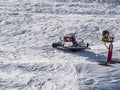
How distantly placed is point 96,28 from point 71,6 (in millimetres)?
5351

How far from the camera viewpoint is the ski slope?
12750 millimetres

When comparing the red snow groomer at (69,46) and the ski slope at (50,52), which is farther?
the red snow groomer at (69,46)

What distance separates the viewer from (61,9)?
81.7 ft

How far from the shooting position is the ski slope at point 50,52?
12.8 metres

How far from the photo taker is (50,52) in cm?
1675

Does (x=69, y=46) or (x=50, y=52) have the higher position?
(x=69, y=46)

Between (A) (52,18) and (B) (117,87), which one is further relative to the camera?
(A) (52,18)

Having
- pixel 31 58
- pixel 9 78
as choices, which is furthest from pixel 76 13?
pixel 9 78

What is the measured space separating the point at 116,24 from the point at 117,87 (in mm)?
9981

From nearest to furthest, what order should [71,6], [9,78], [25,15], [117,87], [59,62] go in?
[117,87] < [9,78] < [59,62] < [25,15] < [71,6]

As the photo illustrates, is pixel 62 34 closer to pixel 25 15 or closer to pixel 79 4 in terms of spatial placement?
pixel 25 15

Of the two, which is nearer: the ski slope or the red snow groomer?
the ski slope

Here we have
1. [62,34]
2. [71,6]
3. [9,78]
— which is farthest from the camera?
[71,6]

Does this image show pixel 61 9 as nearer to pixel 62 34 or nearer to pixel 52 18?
pixel 52 18
